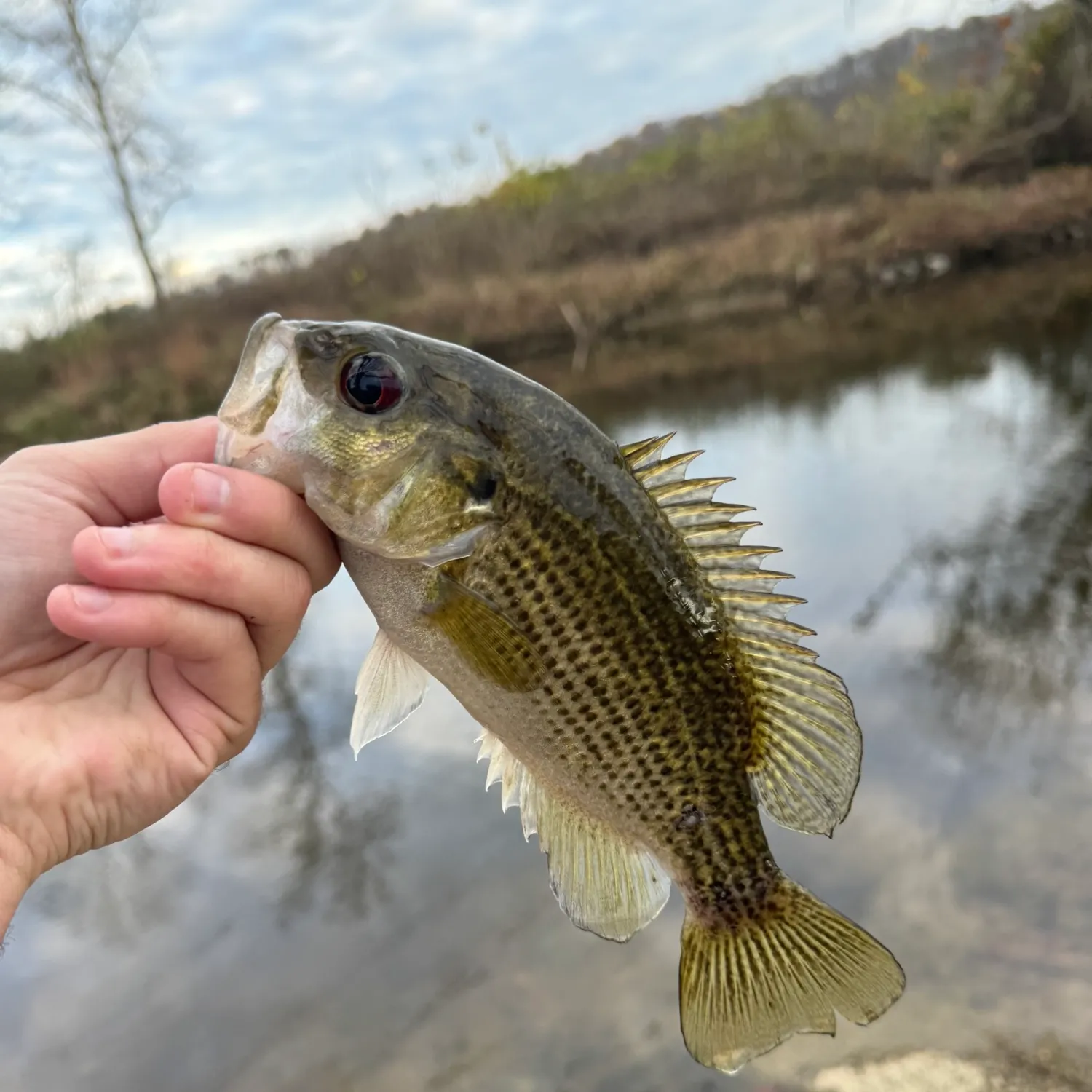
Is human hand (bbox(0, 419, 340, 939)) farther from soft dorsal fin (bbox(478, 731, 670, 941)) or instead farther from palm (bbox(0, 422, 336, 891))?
soft dorsal fin (bbox(478, 731, 670, 941))

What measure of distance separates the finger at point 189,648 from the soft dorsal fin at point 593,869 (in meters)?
0.63

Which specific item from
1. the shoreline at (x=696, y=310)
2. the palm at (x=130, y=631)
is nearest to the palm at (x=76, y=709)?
the palm at (x=130, y=631)

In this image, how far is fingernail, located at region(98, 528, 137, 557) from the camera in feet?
5.02

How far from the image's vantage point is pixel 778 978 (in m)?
1.73

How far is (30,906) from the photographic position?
15.5 feet

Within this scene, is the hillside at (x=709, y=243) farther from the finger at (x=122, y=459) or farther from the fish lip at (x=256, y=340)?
the fish lip at (x=256, y=340)

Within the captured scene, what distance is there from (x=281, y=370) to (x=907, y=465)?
26.0 ft

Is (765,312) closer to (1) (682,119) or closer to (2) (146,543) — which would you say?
(2) (146,543)

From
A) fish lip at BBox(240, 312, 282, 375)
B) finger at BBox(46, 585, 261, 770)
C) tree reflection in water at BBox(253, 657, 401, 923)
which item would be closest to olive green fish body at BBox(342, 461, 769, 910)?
finger at BBox(46, 585, 261, 770)

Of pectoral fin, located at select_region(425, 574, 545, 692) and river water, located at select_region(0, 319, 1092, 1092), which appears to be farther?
river water, located at select_region(0, 319, 1092, 1092)

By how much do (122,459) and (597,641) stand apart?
1.25 meters

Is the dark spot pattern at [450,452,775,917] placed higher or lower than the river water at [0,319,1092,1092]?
higher

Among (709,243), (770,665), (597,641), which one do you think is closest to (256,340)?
(597,641)

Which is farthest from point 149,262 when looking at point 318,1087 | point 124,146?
point 318,1087
